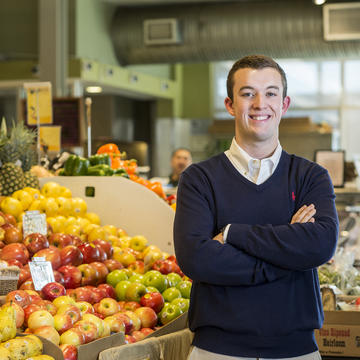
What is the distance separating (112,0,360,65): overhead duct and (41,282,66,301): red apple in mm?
6750

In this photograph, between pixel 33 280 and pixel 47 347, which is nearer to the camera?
pixel 47 347

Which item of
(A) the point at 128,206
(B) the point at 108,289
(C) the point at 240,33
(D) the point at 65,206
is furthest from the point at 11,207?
(C) the point at 240,33

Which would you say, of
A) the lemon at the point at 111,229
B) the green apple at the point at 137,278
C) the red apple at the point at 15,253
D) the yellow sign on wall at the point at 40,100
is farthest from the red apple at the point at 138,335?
the yellow sign on wall at the point at 40,100

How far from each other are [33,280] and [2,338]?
51 cm

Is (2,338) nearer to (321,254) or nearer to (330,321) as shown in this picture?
(321,254)

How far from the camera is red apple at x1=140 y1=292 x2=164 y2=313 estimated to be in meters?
2.79

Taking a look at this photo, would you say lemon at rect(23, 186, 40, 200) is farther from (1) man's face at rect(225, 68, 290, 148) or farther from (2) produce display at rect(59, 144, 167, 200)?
(1) man's face at rect(225, 68, 290, 148)

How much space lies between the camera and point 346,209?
657 cm

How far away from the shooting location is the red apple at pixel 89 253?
3104 mm

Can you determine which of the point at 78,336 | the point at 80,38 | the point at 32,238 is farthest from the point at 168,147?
the point at 78,336

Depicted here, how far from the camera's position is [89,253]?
3.11m

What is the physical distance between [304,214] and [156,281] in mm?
1309

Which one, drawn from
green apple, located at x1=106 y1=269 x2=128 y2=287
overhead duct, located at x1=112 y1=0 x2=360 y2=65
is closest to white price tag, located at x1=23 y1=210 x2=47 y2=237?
green apple, located at x1=106 y1=269 x2=128 y2=287

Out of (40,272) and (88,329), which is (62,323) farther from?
(40,272)
